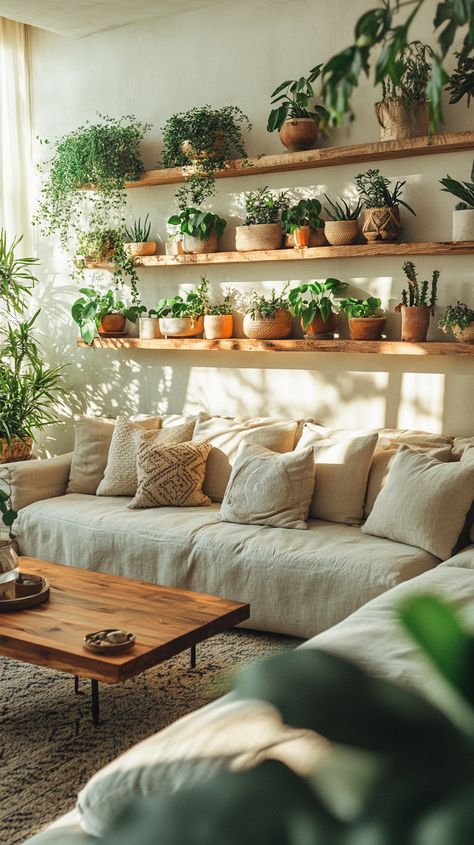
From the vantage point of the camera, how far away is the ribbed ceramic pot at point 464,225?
3919mm

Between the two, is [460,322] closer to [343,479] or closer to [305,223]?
[343,479]

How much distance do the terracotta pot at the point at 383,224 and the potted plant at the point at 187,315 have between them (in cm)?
111

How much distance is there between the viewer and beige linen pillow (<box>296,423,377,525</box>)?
3.96 metres

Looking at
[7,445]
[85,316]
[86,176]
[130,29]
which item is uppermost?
[130,29]

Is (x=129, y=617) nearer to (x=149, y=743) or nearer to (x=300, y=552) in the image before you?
(x=300, y=552)

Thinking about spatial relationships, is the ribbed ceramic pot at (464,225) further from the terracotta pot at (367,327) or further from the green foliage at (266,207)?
the green foliage at (266,207)

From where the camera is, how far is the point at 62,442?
18.6ft

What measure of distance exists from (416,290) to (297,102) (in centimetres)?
114

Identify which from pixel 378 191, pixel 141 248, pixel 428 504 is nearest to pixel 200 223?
pixel 141 248

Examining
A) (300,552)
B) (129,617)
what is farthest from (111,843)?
(300,552)

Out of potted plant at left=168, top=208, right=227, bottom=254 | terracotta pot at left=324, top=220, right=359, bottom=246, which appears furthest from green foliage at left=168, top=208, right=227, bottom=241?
terracotta pot at left=324, top=220, right=359, bottom=246

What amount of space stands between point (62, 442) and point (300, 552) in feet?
8.40

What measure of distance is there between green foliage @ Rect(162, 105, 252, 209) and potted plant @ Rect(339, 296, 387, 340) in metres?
1.05

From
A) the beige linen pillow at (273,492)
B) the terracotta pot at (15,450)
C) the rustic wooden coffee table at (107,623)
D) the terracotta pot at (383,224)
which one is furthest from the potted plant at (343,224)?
the terracotta pot at (15,450)
